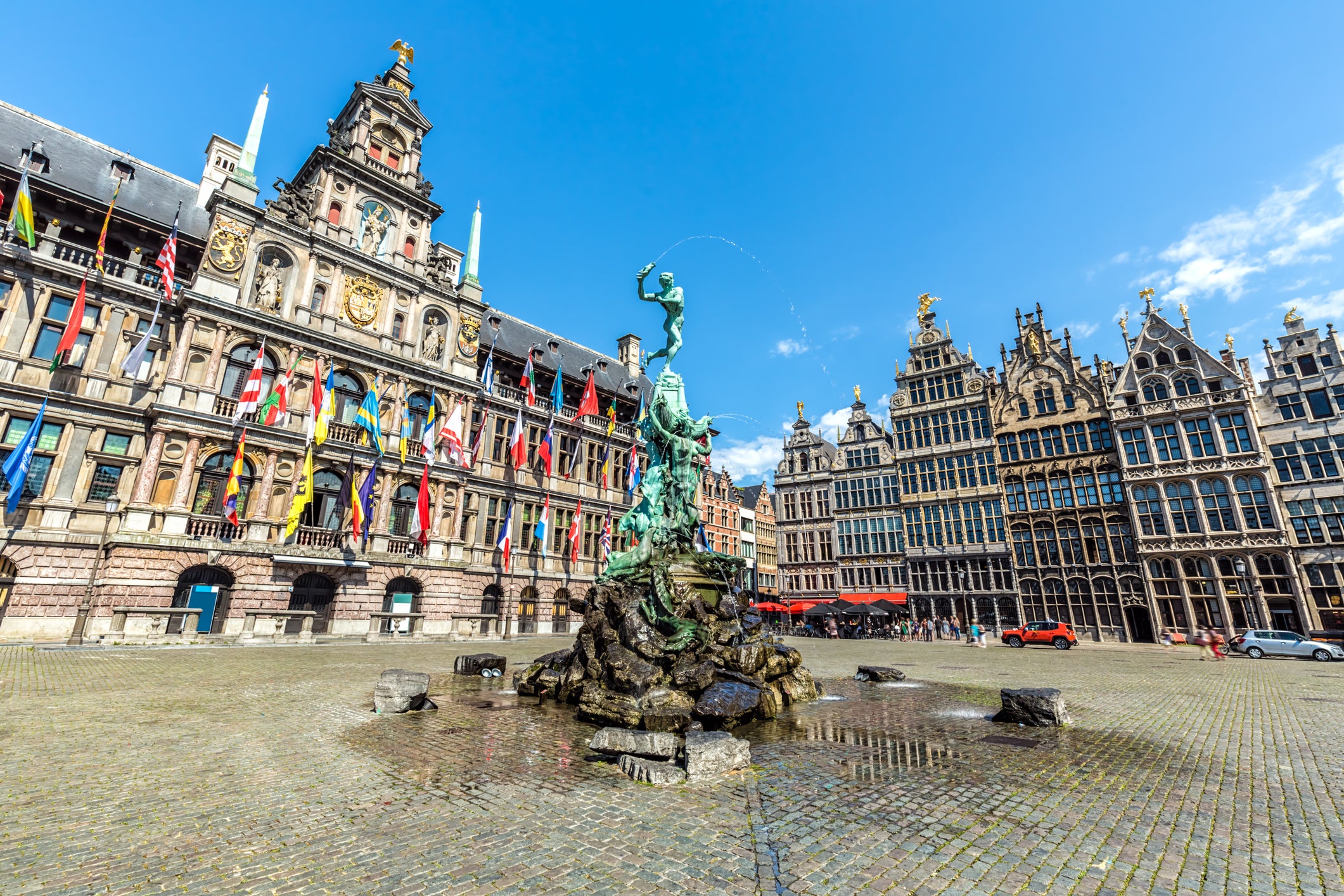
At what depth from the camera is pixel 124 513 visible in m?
21.4

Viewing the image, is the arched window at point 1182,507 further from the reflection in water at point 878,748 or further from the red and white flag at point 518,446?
the red and white flag at point 518,446

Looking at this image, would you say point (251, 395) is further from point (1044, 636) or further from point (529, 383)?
point (1044, 636)

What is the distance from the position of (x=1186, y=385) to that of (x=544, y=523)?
132 ft

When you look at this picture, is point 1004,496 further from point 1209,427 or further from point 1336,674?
point 1336,674

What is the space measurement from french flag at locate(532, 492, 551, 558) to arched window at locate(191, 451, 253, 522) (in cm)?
1323

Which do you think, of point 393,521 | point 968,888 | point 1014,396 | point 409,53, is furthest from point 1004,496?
point 409,53

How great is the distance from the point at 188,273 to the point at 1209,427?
183 feet

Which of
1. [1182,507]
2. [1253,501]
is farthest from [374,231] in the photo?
[1253,501]

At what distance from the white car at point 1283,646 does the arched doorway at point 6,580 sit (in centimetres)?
4690

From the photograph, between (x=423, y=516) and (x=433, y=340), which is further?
(x=433, y=340)

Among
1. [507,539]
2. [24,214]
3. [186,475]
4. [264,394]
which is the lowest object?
[507,539]

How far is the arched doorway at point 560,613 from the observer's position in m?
33.6

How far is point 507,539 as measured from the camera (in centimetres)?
2989

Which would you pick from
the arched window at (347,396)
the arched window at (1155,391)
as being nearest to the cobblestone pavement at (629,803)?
the arched window at (347,396)
